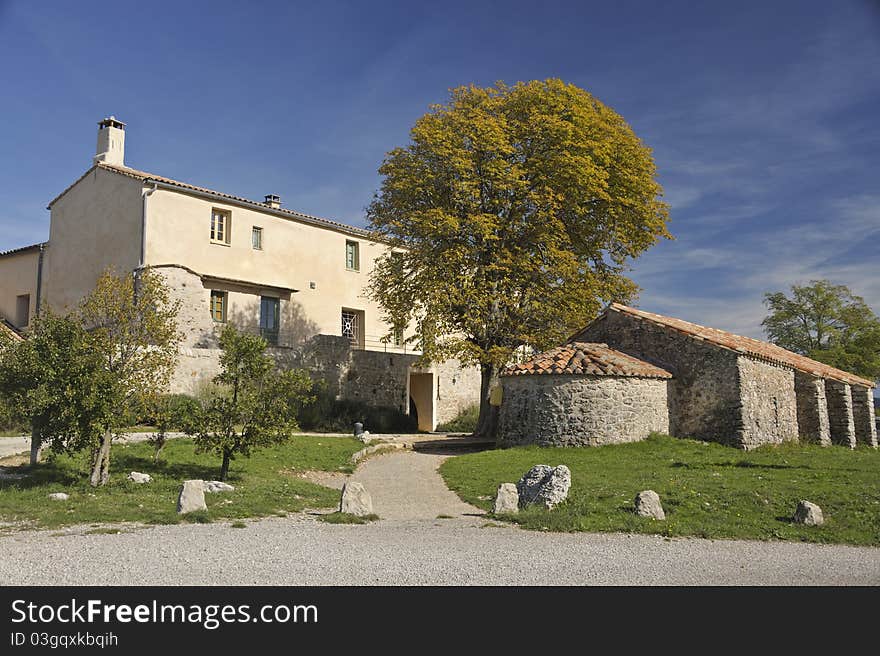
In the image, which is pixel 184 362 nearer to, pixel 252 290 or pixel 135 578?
pixel 252 290

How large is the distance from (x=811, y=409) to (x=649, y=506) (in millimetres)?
17759

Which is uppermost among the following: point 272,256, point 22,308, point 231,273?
point 272,256

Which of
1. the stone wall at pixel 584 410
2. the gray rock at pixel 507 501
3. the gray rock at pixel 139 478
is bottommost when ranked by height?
the gray rock at pixel 507 501

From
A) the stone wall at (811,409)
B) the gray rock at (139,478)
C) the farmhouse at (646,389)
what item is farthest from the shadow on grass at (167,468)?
the stone wall at (811,409)

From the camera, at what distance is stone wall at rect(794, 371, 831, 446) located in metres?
24.2

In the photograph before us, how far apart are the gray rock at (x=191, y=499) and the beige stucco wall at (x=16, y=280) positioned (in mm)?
24953

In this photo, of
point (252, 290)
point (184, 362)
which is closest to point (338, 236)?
point (252, 290)

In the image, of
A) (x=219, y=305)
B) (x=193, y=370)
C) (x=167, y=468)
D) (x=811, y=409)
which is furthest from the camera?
(x=219, y=305)

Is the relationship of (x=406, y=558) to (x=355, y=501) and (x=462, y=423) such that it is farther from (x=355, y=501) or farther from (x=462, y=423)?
(x=462, y=423)

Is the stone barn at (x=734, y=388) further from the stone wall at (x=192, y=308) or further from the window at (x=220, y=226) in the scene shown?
the window at (x=220, y=226)

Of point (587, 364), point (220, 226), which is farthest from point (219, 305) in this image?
point (587, 364)

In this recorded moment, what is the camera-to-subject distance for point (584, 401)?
768 inches

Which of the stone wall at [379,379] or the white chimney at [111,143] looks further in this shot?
the stone wall at [379,379]

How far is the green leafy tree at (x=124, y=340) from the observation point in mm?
12375
